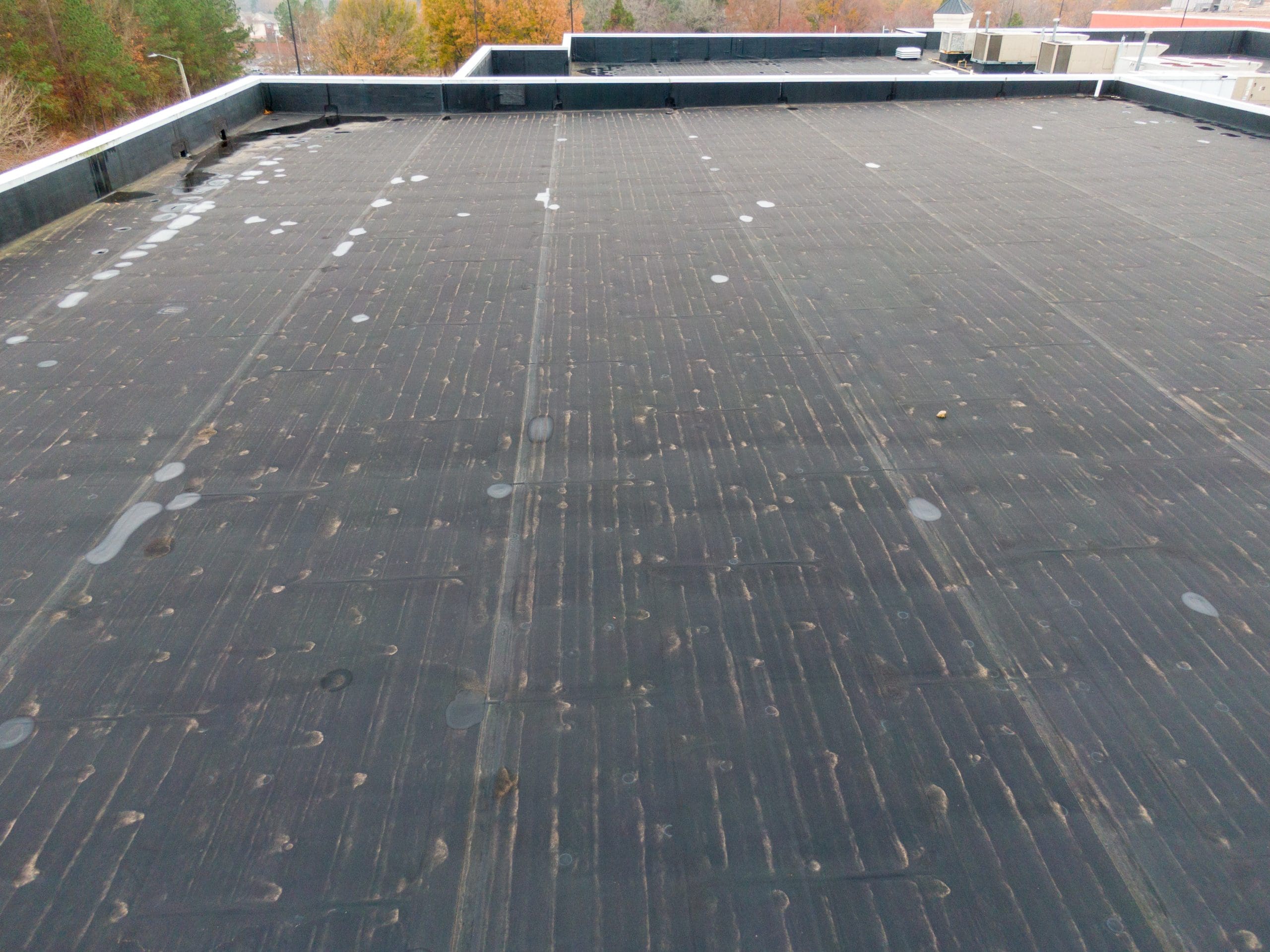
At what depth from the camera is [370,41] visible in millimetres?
46094

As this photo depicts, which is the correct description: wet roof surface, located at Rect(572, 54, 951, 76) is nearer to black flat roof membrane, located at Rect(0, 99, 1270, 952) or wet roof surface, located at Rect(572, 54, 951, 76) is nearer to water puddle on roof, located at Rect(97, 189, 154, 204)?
water puddle on roof, located at Rect(97, 189, 154, 204)

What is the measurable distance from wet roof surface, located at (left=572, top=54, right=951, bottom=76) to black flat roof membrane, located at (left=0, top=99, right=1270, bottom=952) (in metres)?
11.9

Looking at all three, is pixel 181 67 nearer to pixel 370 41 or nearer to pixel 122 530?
Answer: pixel 122 530

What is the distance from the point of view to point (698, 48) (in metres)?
17.1

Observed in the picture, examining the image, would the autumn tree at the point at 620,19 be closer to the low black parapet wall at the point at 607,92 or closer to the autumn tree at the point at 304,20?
the autumn tree at the point at 304,20

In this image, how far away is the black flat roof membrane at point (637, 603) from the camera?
A: 1677 millimetres

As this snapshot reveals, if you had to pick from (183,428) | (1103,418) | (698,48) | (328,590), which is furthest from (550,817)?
(698,48)

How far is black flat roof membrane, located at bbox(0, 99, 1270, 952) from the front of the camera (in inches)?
66.0

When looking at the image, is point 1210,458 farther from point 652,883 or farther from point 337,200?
point 337,200

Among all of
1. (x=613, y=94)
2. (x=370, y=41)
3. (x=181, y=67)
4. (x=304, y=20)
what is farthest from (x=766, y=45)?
(x=304, y=20)

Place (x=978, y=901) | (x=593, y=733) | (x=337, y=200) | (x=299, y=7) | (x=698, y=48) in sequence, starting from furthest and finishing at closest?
1. (x=299, y=7)
2. (x=698, y=48)
3. (x=337, y=200)
4. (x=593, y=733)
5. (x=978, y=901)

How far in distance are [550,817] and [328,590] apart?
1091mm

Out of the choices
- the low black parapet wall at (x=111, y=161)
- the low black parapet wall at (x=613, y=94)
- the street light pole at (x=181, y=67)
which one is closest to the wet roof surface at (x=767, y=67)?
the low black parapet wall at (x=613, y=94)

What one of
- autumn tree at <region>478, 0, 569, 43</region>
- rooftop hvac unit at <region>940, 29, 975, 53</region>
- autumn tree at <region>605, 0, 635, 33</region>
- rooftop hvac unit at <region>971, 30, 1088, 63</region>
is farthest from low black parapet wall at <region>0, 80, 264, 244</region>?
autumn tree at <region>605, 0, 635, 33</region>
